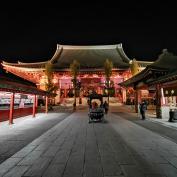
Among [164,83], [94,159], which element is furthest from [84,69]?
[94,159]

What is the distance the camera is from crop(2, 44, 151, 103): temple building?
50.1 meters

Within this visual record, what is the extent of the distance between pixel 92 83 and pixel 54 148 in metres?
44.9

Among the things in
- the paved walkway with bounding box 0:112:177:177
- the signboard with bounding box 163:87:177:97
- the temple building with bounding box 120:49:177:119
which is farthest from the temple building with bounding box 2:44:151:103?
the paved walkway with bounding box 0:112:177:177

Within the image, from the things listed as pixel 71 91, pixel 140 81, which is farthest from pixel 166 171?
pixel 71 91

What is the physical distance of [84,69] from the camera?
5044cm

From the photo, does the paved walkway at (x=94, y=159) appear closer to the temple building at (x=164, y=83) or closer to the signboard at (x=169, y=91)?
the temple building at (x=164, y=83)

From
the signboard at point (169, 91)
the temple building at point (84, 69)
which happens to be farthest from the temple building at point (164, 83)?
the temple building at point (84, 69)

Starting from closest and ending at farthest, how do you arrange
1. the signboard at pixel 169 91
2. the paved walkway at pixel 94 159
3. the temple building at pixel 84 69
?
the paved walkway at pixel 94 159 < the signboard at pixel 169 91 < the temple building at pixel 84 69

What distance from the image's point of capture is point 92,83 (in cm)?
5338

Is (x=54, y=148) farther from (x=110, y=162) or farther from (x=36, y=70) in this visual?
(x=36, y=70)

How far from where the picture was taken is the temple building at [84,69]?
50094mm

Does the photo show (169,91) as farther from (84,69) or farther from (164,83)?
(84,69)

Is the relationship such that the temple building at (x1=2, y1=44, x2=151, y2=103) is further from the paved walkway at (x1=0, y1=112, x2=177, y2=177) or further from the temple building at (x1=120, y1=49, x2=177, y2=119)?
the paved walkway at (x1=0, y1=112, x2=177, y2=177)

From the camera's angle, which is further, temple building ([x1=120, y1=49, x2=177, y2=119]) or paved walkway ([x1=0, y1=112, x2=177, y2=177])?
temple building ([x1=120, y1=49, x2=177, y2=119])
